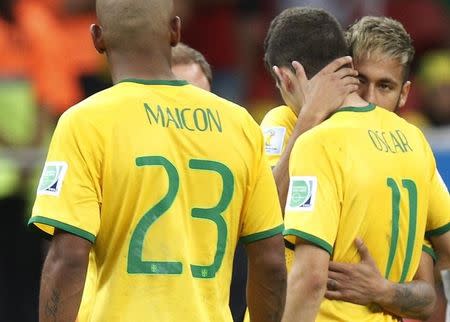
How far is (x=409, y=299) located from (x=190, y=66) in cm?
175

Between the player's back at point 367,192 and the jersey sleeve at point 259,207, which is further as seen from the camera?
the player's back at point 367,192

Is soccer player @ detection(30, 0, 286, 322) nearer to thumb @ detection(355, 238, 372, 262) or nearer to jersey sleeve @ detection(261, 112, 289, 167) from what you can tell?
thumb @ detection(355, 238, 372, 262)

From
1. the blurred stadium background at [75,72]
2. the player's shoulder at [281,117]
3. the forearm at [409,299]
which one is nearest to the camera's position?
the forearm at [409,299]

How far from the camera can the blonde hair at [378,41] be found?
521 cm

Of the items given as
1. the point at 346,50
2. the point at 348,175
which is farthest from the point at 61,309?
the point at 346,50

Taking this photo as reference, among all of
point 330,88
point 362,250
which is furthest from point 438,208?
point 330,88

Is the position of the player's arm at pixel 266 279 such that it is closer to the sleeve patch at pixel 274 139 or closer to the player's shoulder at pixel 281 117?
the sleeve patch at pixel 274 139

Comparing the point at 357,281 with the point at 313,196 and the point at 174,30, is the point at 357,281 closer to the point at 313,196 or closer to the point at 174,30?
the point at 313,196

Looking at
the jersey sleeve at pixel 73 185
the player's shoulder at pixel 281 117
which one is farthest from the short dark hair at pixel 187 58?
the jersey sleeve at pixel 73 185

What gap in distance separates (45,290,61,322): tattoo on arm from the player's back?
3.16ft

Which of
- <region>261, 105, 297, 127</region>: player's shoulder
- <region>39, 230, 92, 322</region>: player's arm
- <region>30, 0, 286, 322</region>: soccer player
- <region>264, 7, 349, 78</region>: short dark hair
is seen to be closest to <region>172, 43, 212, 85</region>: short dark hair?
<region>261, 105, 297, 127</region>: player's shoulder

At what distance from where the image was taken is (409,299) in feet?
16.6

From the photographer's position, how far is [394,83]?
17.2ft

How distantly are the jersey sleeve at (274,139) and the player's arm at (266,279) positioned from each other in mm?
798
